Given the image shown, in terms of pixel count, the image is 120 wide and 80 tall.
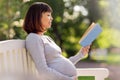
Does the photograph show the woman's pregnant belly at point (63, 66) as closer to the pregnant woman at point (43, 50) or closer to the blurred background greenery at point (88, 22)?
the pregnant woman at point (43, 50)

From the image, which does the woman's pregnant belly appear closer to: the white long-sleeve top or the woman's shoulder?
the white long-sleeve top

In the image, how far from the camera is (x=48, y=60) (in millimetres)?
3037

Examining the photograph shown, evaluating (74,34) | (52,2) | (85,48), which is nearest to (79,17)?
(74,34)

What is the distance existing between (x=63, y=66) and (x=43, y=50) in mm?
184

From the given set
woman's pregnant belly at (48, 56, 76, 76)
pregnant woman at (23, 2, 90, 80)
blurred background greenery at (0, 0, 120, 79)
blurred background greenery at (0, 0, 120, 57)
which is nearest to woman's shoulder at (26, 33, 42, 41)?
pregnant woman at (23, 2, 90, 80)

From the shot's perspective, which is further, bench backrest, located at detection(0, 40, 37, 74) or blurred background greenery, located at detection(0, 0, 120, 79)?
blurred background greenery, located at detection(0, 0, 120, 79)

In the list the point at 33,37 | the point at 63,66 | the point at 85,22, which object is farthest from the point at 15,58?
the point at 85,22

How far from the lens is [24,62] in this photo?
3057 millimetres

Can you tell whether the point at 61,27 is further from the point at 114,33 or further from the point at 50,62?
the point at 50,62

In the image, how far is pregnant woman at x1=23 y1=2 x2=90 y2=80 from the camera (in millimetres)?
2934

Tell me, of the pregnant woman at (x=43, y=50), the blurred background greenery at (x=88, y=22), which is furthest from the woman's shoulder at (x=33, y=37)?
the blurred background greenery at (x=88, y=22)

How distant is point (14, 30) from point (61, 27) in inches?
230

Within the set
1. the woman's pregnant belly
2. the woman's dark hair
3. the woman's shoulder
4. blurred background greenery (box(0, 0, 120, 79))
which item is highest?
the woman's dark hair

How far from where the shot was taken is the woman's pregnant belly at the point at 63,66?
303 centimetres
